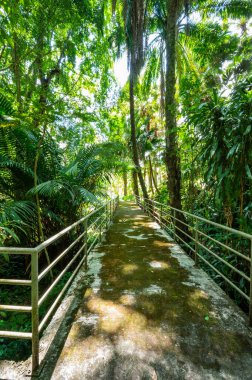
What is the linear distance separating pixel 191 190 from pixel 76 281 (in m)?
4.84

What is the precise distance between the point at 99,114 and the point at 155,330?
9.12 meters

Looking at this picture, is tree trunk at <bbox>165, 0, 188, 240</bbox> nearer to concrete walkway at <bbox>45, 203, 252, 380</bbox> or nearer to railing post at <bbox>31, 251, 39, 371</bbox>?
concrete walkway at <bbox>45, 203, 252, 380</bbox>

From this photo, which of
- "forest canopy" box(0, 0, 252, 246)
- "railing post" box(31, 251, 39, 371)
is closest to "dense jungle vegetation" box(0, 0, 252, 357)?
"forest canopy" box(0, 0, 252, 246)

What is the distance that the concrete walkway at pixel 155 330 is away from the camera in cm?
171

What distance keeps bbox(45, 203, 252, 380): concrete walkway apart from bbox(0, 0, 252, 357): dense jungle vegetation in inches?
44.1

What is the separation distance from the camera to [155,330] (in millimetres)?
2150

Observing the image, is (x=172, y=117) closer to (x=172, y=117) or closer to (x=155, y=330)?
(x=172, y=117)

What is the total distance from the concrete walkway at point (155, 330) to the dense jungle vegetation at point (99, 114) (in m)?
1.12

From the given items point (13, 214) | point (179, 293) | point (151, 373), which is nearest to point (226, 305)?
point (179, 293)

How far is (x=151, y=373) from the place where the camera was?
1671 mm

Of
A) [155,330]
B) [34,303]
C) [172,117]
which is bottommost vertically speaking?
[155,330]

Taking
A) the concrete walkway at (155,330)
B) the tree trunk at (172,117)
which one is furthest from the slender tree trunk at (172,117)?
the concrete walkway at (155,330)

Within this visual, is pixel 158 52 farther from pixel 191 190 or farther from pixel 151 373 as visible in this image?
pixel 151 373

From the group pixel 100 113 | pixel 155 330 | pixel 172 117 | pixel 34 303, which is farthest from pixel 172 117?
pixel 34 303
